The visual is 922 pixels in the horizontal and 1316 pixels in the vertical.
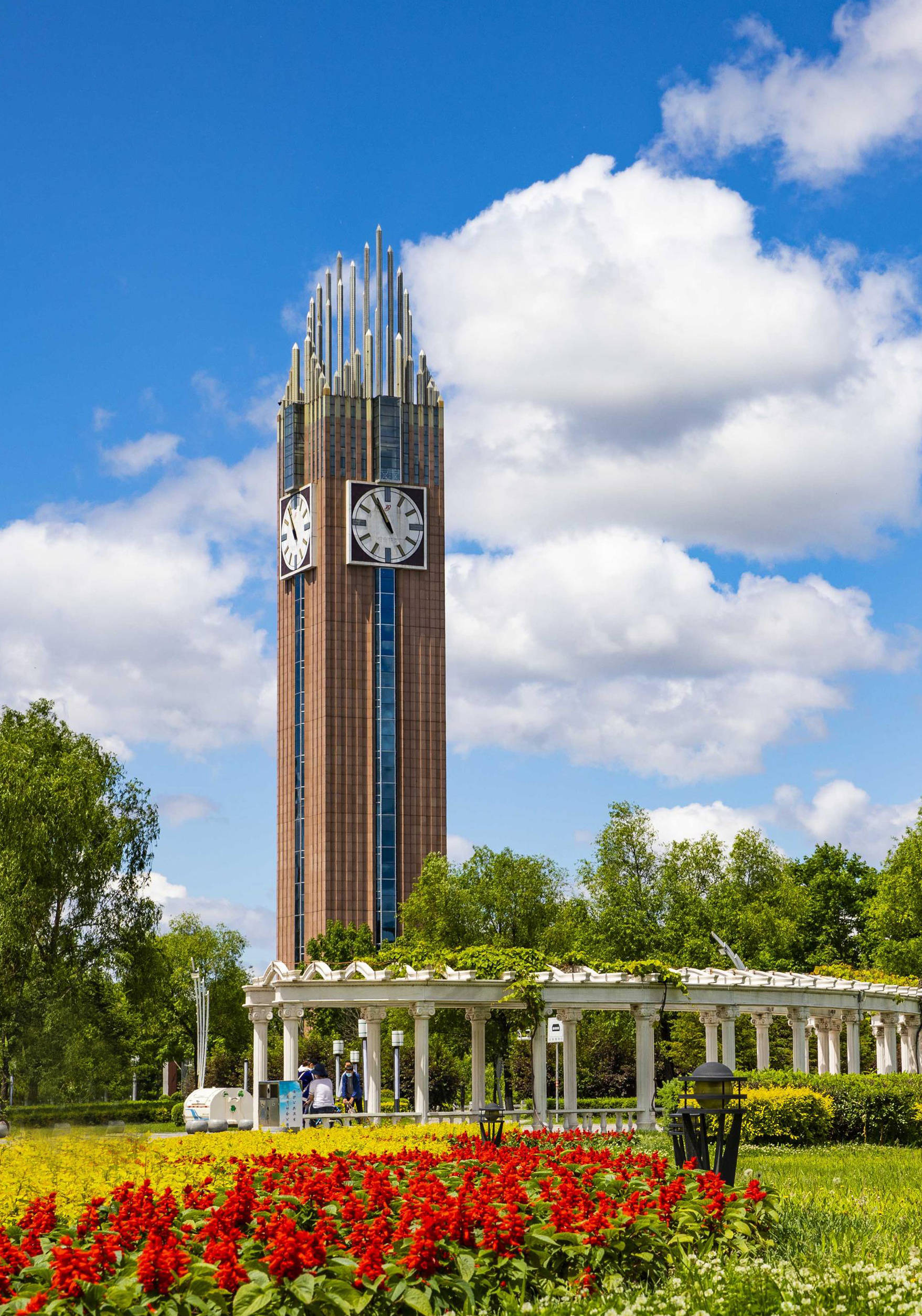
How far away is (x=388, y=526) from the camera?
347 ft

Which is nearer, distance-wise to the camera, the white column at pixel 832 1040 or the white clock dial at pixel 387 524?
the white column at pixel 832 1040

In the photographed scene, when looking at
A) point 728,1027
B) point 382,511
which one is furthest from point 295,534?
point 728,1027

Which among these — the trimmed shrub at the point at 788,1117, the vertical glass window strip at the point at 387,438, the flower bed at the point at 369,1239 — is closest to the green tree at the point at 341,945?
the vertical glass window strip at the point at 387,438

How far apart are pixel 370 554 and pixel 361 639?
19.8 feet

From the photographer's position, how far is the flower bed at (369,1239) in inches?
329

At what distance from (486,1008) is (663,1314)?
78.6 ft

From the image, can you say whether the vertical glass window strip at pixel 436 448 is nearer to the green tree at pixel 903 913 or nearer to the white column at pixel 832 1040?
the green tree at pixel 903 913

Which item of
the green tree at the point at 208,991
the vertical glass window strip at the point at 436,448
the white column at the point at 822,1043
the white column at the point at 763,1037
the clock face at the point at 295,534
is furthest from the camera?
the vertical glass window strip at the point at 436,448

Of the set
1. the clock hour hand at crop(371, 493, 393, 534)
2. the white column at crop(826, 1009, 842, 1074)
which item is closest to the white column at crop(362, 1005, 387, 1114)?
the white column at crop(826, 1009, 842, 1074)

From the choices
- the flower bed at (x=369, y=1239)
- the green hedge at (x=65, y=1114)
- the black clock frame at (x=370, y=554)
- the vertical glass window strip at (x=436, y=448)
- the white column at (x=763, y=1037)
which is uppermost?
the vertical glass window strip at (x=436, y=448)

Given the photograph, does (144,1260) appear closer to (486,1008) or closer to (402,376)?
(486,1008)

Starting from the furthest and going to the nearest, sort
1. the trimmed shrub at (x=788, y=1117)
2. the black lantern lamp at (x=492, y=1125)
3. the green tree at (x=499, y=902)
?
the green tree at (x=499, y=902)
the trimmed shrub at (x=788, y=1117)
the black lantern lamp at (x=492, y=1125)

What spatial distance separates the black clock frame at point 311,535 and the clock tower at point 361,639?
153 mm

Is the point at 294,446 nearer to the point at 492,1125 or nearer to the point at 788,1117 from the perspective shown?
the point at 788,1117
